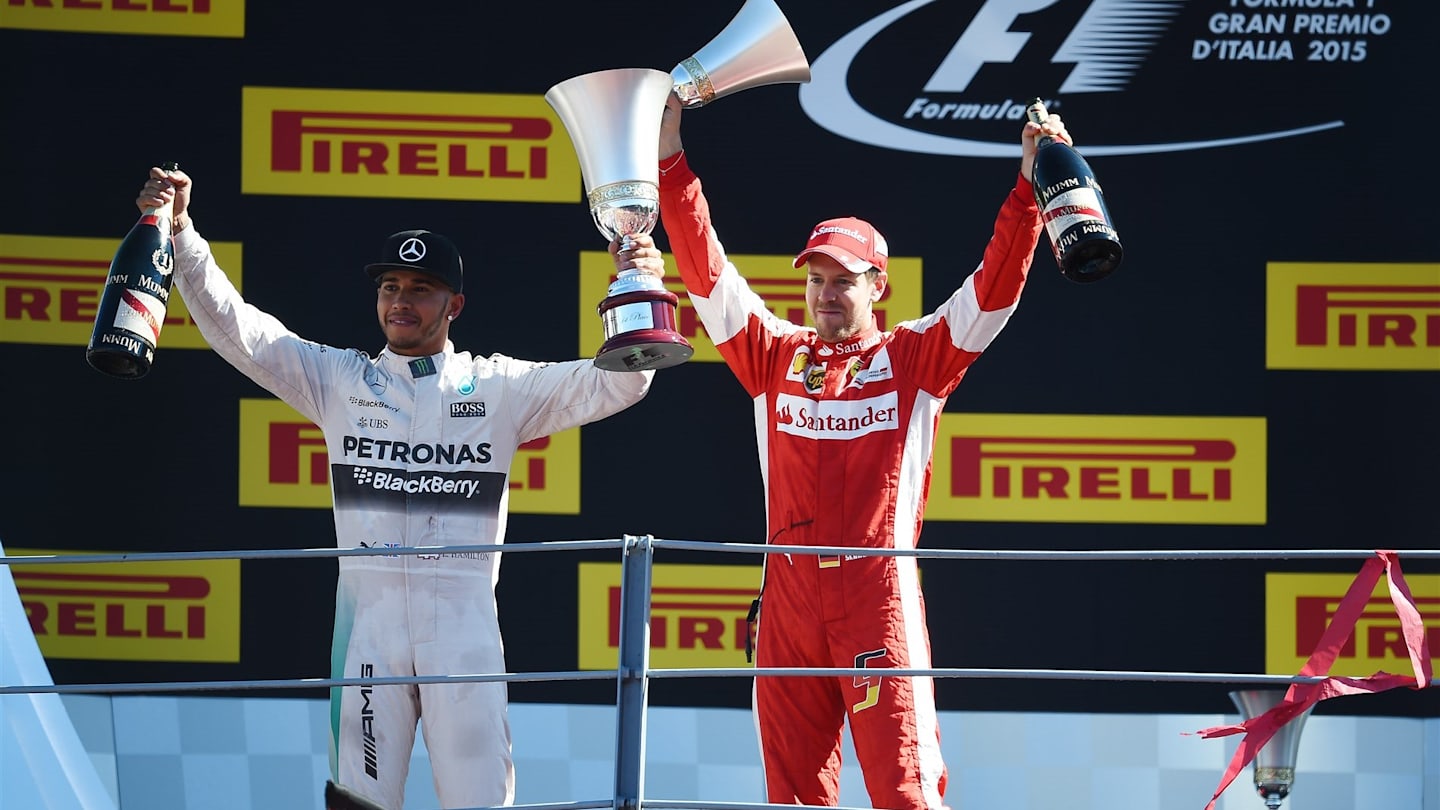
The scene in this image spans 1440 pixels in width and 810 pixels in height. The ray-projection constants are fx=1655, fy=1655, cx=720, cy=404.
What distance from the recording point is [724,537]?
3480 millimetres

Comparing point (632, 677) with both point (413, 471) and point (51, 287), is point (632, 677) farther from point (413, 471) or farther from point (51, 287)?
point (51, 287)

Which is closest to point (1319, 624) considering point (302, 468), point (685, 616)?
point (685, 616)

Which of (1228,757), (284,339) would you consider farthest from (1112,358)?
(284,339)

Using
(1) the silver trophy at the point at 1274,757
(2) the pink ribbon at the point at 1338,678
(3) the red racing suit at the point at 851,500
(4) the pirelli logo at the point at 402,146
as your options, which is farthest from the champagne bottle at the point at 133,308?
(1) the silver trophy at the point at 1274,757

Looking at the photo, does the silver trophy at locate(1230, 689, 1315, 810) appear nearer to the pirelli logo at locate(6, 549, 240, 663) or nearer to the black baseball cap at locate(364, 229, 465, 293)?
the black baseball cap at locate(364, 229, 465, 293)

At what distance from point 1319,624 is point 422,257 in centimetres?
201

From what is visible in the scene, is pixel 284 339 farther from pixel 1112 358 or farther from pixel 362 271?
pixel 1112 358

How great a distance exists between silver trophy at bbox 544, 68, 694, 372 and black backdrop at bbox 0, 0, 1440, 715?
951mm

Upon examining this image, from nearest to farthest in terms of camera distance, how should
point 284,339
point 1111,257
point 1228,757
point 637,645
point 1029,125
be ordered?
point 637,645 < point 1111,257 < point 1029,125 < point 284,339 < point 1228,757

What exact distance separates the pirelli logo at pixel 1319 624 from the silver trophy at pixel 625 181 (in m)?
1.65

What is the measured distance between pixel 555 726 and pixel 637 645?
148cm

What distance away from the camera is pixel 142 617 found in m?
3.49

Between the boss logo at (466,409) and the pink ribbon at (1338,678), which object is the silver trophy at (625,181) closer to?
the boss logo at (466,409)

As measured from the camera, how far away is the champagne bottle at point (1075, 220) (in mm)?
2311
